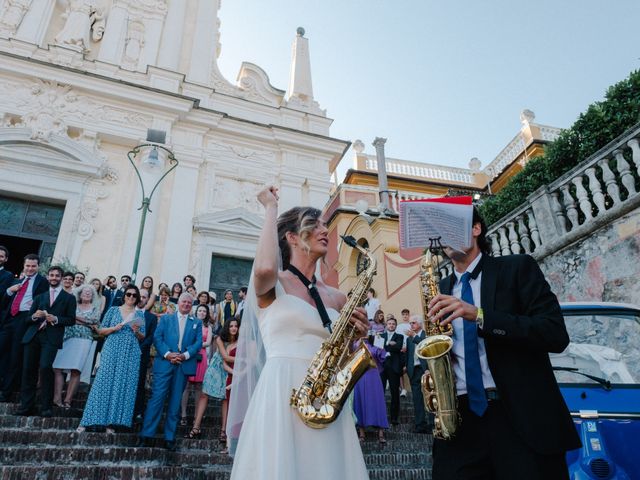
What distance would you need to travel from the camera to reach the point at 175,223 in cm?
1535

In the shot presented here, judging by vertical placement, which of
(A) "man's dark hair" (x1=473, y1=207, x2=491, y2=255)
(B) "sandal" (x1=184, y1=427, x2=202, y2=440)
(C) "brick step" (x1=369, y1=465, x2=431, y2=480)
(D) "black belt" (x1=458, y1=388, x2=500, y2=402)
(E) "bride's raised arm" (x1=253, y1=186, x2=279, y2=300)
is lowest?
(C) "brick step" (x1=369, y1=465, x2=431, y2=480)

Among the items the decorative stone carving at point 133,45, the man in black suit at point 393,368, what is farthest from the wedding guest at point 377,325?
the decorative stone carving at point 133,45

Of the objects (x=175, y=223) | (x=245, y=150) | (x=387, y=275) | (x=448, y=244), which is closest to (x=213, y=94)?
(x=245, y=150)

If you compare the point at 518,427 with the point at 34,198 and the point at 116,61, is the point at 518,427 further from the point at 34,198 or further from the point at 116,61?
the point at 116,61

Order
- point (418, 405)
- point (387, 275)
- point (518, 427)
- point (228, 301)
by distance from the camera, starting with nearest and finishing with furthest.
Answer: point (518, 427)
point (418, 405)
point (228, 301)
point (387, 275)

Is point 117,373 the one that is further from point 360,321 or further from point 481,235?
point 481,235

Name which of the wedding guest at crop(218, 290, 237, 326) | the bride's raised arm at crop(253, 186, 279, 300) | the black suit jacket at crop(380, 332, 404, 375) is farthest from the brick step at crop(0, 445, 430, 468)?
the wedding guest at crop(218, 290, 237, 326)

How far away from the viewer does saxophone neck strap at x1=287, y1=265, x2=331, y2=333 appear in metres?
2.42

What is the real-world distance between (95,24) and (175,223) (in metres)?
10.1

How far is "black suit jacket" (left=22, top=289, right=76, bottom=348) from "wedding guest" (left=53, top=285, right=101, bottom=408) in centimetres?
57

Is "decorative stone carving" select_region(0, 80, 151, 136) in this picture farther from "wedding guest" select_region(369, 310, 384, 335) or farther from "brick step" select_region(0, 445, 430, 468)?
"brick step" select_region(0, 445, 430, 468)

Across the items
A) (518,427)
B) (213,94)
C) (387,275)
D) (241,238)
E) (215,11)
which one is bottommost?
(518,427)

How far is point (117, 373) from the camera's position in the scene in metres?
5.50

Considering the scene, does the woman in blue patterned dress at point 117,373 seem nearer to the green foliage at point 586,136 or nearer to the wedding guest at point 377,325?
the wedding guest at point 377,325
